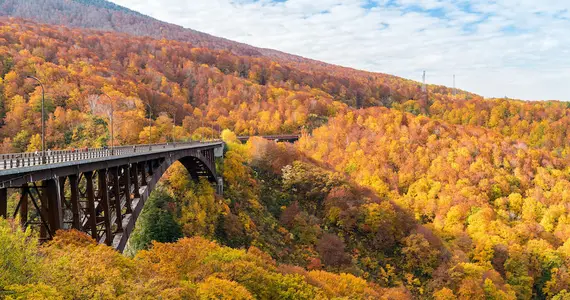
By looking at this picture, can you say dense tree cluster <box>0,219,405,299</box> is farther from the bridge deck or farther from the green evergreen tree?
the green evergreen tree

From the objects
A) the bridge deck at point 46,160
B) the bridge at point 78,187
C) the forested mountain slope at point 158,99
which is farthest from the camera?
the forested mountain slope at point 158,99

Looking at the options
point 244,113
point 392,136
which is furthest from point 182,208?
point 244,113

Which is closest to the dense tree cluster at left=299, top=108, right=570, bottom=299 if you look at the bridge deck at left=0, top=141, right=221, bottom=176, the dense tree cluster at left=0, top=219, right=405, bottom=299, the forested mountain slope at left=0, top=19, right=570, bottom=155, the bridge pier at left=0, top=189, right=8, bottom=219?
the forested mountain slope at left=0, top=19, right=570, bottom=155

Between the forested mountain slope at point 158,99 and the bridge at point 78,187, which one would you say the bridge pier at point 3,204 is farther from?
the forested mountain slope at point 158,99

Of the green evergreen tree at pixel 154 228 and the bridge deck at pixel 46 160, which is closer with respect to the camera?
the bridge deck at pixel 46 160

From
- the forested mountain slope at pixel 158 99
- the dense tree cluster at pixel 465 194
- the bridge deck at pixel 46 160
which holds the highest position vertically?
the forested mountain slope at pixel 158 99

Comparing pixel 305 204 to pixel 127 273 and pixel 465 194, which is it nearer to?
pixel 465 194

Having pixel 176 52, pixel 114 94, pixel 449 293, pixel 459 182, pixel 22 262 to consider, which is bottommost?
pixel 449 293

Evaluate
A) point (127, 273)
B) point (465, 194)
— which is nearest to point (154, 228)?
point (127, 273)

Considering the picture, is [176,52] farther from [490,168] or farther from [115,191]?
[115,191]

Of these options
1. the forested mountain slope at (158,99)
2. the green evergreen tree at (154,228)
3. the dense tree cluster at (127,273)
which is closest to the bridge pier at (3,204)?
the dense tree cluster at (127,273)
